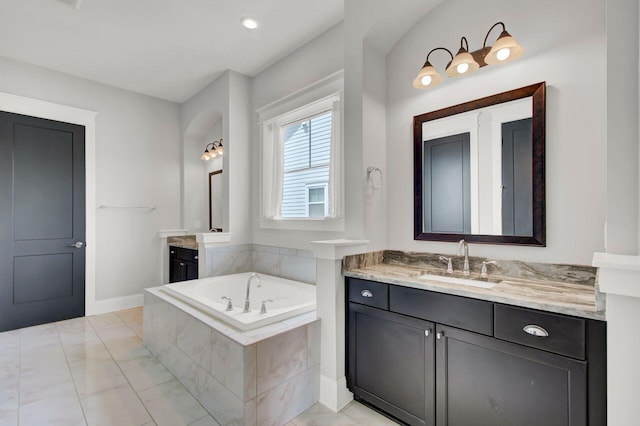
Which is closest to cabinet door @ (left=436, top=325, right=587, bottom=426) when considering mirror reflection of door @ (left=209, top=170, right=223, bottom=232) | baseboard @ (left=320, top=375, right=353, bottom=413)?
baseboard @ (left=320, top=375, right=353, bottom=413)

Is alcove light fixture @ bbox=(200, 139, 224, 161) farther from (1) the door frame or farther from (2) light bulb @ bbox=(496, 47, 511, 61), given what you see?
(2) light bulb @ bbox=(496, 47, 511, 61)

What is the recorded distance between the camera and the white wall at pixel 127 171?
3762 millimetres

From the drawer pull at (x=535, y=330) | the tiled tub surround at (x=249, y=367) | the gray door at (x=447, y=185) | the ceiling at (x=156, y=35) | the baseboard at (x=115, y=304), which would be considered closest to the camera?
the drawer pull at (x=535, y=330)

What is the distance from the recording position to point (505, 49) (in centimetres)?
166

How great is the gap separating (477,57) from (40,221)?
4534 mm

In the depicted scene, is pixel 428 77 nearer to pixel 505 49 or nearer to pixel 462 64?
pixel 462 64

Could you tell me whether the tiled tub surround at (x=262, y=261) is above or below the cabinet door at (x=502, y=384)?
above

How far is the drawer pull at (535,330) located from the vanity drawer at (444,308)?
0.14 metres

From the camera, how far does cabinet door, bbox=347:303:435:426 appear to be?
1.66 meters

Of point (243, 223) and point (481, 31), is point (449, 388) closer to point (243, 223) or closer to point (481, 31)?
point (481, 31)

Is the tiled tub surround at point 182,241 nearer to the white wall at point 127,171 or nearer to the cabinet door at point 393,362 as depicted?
the white wall at point 127,171

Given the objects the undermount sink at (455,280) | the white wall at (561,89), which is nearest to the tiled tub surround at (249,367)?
the undermount sink at (455,280)

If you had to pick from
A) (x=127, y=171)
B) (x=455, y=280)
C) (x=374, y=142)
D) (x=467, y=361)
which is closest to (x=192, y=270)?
(x=127, y=171)

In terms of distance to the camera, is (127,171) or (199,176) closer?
(127,171)
